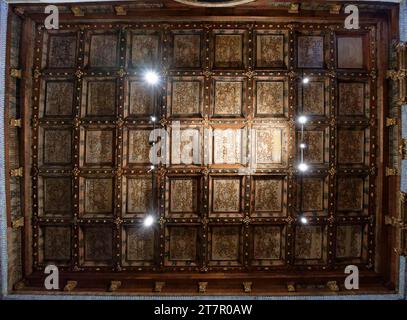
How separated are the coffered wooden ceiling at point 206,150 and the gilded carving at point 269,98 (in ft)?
0.10

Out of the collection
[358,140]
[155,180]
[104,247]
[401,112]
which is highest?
[401,112]

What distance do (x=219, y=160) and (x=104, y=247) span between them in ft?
10.8

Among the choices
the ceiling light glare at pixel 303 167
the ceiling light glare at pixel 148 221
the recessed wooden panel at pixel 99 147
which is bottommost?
the ceiling light glare at pixel 148 221

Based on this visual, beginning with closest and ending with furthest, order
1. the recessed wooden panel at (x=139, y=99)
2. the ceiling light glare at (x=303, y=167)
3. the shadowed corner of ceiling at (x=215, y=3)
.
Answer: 1. the shadowed corner of ceiling at (x=215, y=3)
2. the ceiling light glare at (x=303, y=167)
3. the recessed wooden panel at (x=139, y=99)

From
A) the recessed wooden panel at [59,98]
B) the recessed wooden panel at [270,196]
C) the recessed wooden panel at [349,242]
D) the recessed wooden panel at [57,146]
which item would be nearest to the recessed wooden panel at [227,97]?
the recessed wooden panel at [270,196]

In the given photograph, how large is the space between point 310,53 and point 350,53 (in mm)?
920

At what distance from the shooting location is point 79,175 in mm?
6418

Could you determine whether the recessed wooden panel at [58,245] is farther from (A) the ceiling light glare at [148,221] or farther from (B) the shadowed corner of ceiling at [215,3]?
(B) the shadowed corner of ceiling at [215,3]

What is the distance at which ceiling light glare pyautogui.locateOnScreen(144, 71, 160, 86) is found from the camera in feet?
20.7

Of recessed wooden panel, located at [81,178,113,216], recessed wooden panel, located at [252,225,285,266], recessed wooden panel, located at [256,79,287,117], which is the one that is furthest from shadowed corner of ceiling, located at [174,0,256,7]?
recessed wooden panel, located at [252,225,285,266]

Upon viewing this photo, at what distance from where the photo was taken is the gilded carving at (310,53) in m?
6.41

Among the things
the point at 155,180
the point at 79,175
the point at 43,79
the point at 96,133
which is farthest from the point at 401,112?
the point at 43,79

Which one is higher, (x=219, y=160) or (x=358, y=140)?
(x=358, y=140)

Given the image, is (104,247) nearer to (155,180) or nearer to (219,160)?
(155,180)
